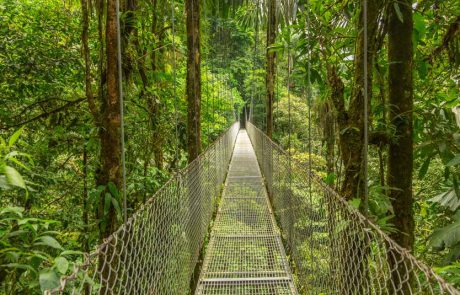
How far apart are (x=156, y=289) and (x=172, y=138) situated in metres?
1.97

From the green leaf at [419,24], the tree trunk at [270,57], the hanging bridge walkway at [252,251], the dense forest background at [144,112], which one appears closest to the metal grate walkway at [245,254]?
the hanging bridge walkway at [252,251]

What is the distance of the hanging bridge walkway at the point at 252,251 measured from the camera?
0.95 m

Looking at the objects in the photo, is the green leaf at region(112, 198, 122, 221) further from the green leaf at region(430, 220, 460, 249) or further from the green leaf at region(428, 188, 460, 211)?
the green leaf at region(428, 188, 460, 211)

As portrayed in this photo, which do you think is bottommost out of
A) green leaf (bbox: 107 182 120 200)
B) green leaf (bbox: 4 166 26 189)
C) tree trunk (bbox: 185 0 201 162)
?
green leaf (bbox: 107 182 120 200)

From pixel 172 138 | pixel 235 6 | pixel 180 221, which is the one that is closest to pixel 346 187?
pixel 180 221

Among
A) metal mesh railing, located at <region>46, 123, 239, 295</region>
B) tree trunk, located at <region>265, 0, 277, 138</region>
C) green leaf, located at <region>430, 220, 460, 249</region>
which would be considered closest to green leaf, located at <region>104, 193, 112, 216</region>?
metal mesh railing, located at <region>46, 123, 239, 295</region>

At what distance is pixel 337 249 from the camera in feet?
4.50

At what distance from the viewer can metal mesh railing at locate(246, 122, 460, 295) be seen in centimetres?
95

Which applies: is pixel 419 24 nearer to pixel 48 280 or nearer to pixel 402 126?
pixel 402 126

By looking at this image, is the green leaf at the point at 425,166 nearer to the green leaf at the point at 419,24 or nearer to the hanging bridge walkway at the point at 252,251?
the hanging bridge walkway at the point at 252,251

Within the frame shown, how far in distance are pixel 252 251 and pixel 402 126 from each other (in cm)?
161

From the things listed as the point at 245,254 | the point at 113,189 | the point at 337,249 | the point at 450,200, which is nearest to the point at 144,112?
the point at 113,189

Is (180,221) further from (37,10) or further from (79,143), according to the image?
(37,10)

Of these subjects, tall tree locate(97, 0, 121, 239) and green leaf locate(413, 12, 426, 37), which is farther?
green leaf locate(413, 12, 426, 37)
